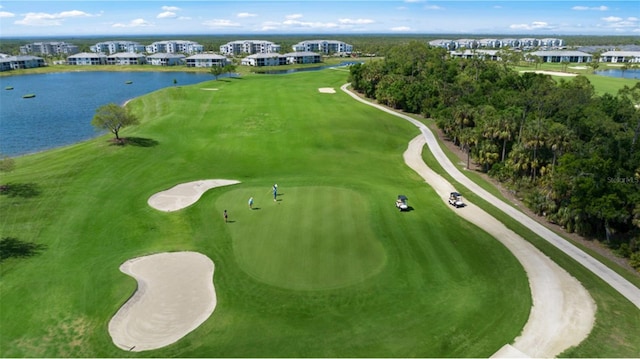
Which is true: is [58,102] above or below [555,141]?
above

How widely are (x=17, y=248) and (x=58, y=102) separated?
93.5 meters

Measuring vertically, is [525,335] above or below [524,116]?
below

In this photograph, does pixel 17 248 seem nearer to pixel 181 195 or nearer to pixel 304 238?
pixel 181 195

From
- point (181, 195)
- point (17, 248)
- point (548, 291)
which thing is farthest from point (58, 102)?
point (548, 291)

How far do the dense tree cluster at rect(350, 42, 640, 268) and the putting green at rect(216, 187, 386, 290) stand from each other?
779 inches

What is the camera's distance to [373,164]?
60594 mm

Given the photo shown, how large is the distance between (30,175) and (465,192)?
172ft

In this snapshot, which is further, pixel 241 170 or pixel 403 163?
pixel 403 163

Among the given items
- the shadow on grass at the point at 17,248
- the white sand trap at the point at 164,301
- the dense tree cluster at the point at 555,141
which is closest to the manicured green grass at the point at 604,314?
the dense tree cluster at the point at 555,141

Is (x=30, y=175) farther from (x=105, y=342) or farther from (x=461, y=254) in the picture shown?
(x=461, y=254)

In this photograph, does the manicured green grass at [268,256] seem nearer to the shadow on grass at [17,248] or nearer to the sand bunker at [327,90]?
the shadow on grass at [17,248]

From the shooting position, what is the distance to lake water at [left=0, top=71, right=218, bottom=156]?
76.5 metres

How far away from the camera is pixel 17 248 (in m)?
33.8

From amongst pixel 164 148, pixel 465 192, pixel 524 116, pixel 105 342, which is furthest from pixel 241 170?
pixel 524 116
